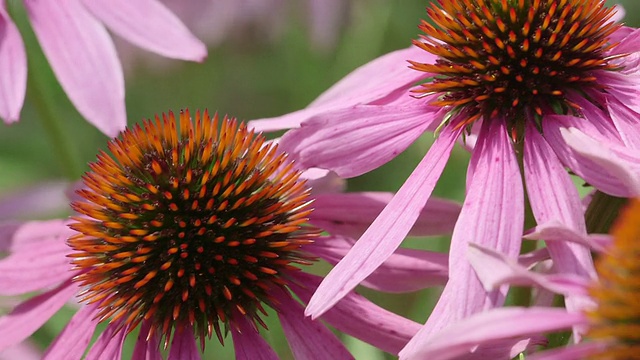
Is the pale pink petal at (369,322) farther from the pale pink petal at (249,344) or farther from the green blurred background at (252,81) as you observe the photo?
the green blurred background at (252,81)

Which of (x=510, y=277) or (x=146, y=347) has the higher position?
(x=510, y=277)

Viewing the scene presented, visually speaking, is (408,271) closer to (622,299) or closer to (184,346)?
(184,346)

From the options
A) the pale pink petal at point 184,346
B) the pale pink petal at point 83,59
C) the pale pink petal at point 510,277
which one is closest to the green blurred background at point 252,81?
the pale pink petal at point 83,59

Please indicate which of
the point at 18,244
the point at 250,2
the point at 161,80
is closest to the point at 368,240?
the point at 18,244

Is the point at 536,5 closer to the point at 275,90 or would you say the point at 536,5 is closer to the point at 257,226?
the point at 257,226

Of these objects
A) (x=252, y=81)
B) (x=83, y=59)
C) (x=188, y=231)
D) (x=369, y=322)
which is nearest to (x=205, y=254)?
(x=188, y=231)

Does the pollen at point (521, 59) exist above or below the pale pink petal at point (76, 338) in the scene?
above
